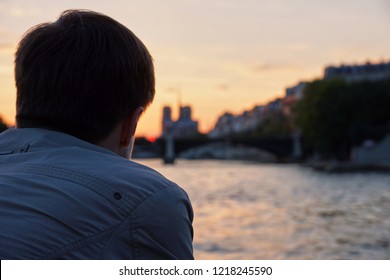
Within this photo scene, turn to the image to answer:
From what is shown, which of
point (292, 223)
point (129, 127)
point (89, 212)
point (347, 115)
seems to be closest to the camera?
point (89, 212)

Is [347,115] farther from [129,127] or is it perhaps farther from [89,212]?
[89,212]

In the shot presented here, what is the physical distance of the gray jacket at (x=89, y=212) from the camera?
79 cm

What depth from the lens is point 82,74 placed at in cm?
89

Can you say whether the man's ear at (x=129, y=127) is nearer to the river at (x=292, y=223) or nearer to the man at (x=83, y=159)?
the man at (x=83, y=159)

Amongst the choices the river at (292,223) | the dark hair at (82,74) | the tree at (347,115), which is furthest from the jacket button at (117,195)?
the tree at (347,115)

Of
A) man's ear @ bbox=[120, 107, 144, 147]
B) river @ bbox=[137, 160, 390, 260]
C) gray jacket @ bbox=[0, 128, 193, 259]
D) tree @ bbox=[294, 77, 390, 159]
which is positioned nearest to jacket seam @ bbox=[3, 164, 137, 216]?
gray jacket @ bbox=[0, 128, 193, 259]

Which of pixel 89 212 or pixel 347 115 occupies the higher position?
pixel 89 212

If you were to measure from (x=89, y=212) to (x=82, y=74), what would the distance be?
0.17 meters

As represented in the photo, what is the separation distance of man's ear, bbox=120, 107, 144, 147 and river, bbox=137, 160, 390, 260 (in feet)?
23.7

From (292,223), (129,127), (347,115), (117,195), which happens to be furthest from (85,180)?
(347,115)

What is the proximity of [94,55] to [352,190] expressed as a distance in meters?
21.5

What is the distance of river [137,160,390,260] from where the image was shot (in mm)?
8961

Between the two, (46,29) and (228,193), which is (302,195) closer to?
(228,193)
